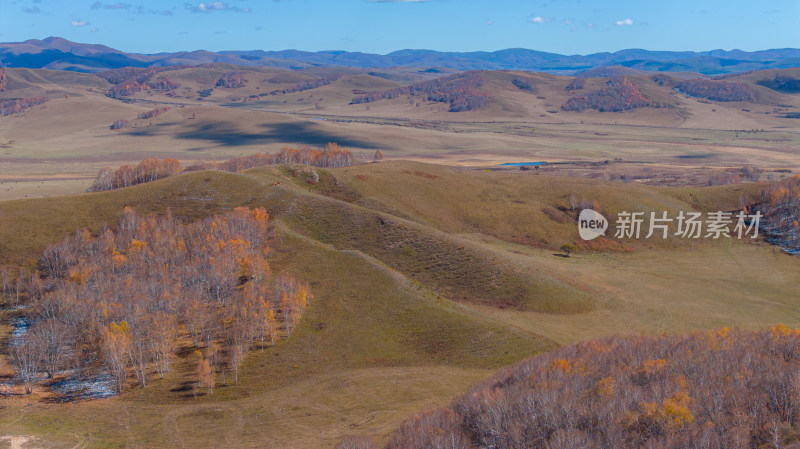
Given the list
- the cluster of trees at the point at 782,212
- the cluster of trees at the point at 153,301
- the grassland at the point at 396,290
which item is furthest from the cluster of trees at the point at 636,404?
the cluster of trees at the point at 782,212

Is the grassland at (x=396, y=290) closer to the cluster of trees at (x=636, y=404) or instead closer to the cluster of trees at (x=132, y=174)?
the cluster of trees at (x=636, y=404)

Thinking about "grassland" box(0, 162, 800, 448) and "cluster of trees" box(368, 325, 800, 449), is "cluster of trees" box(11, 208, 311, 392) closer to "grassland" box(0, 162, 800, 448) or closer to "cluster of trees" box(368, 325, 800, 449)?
"grassland" box(0, 162, 800, 448)

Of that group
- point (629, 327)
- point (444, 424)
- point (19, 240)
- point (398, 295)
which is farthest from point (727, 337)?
point (19, 240)

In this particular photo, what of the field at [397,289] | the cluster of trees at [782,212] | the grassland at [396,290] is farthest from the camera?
the cluster of trees at [782,212]

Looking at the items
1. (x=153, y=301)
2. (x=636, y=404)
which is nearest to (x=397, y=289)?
(x=153, y=301)

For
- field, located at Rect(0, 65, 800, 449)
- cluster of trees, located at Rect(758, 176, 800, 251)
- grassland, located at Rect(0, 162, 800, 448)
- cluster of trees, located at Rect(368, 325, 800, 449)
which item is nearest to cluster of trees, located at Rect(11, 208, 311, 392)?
field, located at Rect(0, 65, 800, 449)
